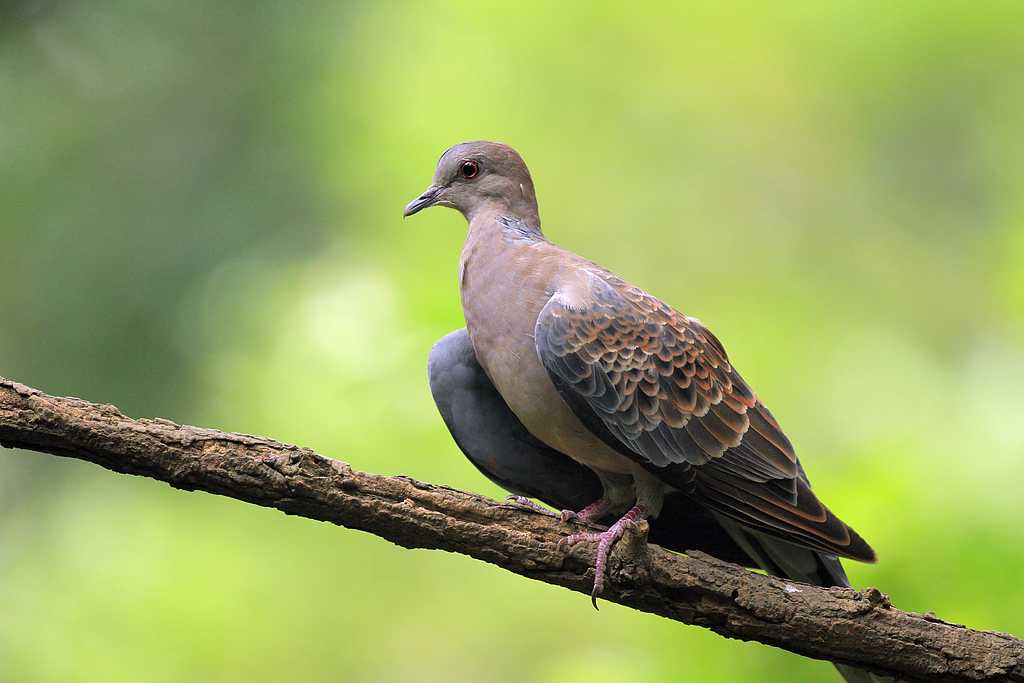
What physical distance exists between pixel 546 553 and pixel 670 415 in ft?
1.74

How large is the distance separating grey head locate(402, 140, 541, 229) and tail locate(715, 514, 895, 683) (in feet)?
3.72

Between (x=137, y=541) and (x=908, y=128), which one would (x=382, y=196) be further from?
(x=908, y=128)

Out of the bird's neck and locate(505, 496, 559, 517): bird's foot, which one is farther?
the bird's neck

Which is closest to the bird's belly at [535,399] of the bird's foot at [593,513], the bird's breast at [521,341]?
the bird's breast at [521,341]

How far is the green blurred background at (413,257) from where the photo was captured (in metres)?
5.45

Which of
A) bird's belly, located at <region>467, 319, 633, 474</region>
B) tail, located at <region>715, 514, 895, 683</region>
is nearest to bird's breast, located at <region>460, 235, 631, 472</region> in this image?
bird's belly, located at <region>467, 319, 633, 474</region>

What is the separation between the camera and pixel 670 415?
2.99m

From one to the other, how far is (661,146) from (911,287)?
1.67 meters

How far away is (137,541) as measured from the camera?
18.4ft

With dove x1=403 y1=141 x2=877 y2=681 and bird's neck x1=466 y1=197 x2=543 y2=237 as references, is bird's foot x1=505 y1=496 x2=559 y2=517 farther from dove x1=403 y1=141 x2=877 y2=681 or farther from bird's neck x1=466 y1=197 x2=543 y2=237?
bird's neck x1=466 y1=197 x2=543 y2=237

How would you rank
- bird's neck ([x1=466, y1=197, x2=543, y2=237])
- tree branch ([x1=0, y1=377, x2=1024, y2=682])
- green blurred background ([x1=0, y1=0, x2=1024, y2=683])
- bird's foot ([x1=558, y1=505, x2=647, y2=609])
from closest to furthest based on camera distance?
tree branch ([x1=0, y1=377, x2=1024, y2=682]), bird's foot ([x1=558, y1=505, x2=647, y2=609]), bird's neck ([x1=466, y1=197, x2=543, y2=237]), green blurred background ([x1=0, y1=0, x2=1024, y2=683])

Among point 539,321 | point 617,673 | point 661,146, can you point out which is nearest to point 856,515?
point 617,673

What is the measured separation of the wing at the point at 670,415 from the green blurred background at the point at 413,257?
1898 mm

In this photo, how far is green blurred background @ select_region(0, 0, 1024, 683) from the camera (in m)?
5.45
